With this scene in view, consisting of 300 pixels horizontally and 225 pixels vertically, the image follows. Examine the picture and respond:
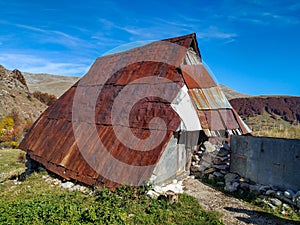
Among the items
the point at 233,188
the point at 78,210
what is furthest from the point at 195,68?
the point at 78,210

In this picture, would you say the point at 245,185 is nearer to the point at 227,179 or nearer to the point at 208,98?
the point at 227,179

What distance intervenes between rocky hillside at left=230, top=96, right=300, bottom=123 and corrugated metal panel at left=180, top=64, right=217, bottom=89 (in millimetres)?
28583

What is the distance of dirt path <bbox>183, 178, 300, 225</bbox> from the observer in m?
4.94

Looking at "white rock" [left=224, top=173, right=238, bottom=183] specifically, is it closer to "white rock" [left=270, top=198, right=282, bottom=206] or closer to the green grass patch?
"white rock" [left=270, top=198, right=282, bottom=206]

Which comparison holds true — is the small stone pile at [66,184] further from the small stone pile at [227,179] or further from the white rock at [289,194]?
the white rock at [289,194]

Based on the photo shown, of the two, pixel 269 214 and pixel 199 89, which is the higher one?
pixel 199 89

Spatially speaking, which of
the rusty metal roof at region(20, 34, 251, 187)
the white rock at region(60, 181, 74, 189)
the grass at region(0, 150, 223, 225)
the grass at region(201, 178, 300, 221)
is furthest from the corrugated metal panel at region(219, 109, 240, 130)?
the white rock at region(60, 181, 74, 189)

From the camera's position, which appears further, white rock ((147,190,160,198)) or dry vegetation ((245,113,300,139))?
dry vegetation ((245,113,300,139))

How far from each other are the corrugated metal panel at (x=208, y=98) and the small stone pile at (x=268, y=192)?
7.58ft

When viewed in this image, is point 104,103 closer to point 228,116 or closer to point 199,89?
point 199,89

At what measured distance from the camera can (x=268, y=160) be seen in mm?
6266

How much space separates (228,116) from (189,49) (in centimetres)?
292

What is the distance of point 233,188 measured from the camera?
653 centimetres

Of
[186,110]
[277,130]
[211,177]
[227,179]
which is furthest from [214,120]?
[277,130]
